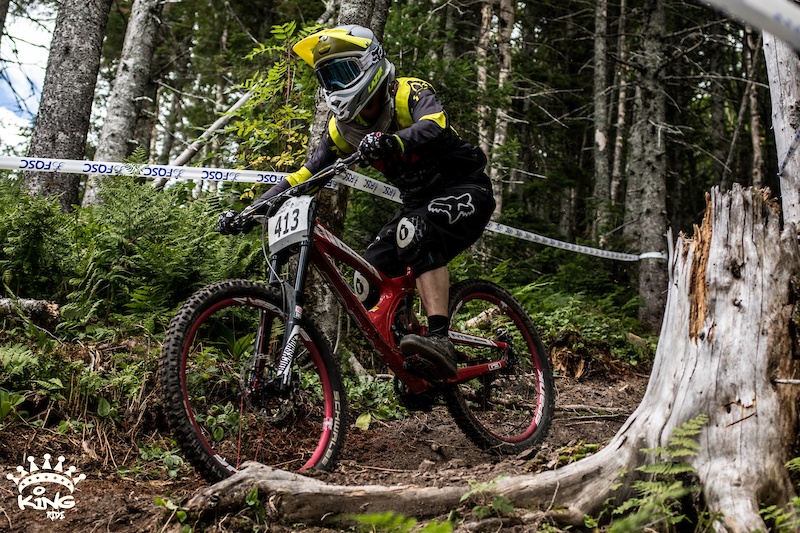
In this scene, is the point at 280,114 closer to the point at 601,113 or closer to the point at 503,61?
the point at 503,61

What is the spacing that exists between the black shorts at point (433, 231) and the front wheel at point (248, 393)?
0.80 metres

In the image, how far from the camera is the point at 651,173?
11.8 m

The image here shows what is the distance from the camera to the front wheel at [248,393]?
2959 mm

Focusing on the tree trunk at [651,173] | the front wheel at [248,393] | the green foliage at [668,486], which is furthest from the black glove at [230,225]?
the tree trunk at [651,173]

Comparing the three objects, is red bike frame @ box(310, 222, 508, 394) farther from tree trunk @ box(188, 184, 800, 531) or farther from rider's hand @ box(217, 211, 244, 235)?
tree trunk @ box(188, 184, 800, 531)

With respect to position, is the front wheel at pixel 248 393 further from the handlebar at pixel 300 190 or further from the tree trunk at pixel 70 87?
the tree trunk at pixel 70 87

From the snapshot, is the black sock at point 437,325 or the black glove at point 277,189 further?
the black sock at point 437,325

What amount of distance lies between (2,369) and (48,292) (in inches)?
50.7

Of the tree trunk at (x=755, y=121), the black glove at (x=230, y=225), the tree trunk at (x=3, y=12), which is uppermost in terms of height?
the tree trunk at (x=755, y=121)

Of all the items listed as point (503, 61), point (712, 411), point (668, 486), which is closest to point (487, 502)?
point (668, 486)

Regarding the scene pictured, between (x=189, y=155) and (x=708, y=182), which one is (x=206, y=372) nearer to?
(x=189, y=155)

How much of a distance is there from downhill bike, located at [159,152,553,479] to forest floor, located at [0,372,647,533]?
23 cm

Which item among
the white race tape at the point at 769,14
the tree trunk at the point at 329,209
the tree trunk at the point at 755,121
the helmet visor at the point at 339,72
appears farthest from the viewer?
the tree trunk at the point at 755,121

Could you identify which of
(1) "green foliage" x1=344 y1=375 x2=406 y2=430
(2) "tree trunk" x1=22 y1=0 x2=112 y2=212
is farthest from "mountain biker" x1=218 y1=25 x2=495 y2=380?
(2) "tree trunk" x1=22 y1=0 x2=112 y2=212
